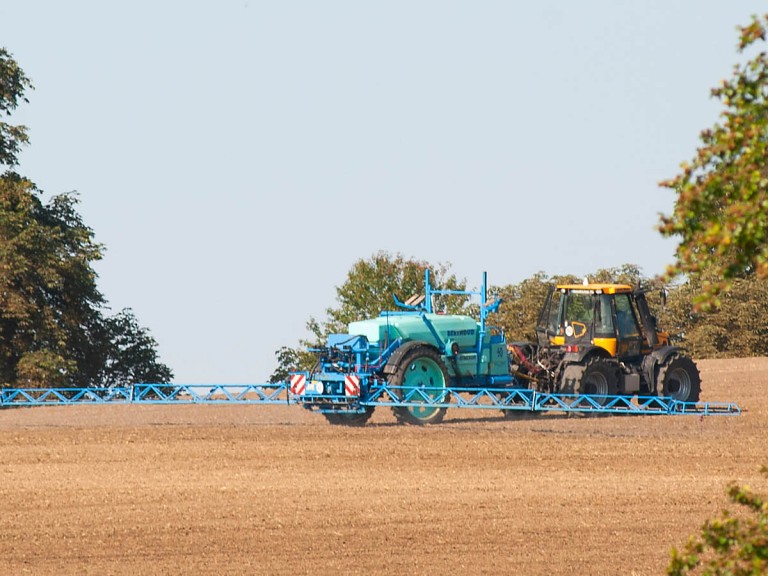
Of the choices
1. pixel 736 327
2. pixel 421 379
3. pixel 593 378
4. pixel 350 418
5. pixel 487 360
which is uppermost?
pixel 736 327

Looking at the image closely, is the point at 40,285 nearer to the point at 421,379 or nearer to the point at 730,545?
the point at 421,379

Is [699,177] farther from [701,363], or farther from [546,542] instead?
[701,363]

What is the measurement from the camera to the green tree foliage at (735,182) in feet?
19.9

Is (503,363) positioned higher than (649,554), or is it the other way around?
(503,363)

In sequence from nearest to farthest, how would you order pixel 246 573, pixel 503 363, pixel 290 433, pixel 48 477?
Answer: pixel 246 573 < pixel 48 477 < pixel 290 433 < pixel 503 363

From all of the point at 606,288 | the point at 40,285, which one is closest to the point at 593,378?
the point at 606,288

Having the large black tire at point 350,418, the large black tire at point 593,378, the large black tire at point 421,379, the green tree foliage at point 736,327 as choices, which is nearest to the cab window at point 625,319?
the large black tire at point 593,378

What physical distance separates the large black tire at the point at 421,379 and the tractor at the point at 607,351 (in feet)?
5.82

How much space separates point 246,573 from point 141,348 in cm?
2637

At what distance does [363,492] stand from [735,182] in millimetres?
9401

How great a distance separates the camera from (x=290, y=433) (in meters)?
21.3

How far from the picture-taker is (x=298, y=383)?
2212cm

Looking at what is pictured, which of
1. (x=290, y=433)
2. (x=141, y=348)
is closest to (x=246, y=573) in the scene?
(x=290, y=433)

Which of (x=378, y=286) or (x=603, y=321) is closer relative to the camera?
(x=603, y=321)
